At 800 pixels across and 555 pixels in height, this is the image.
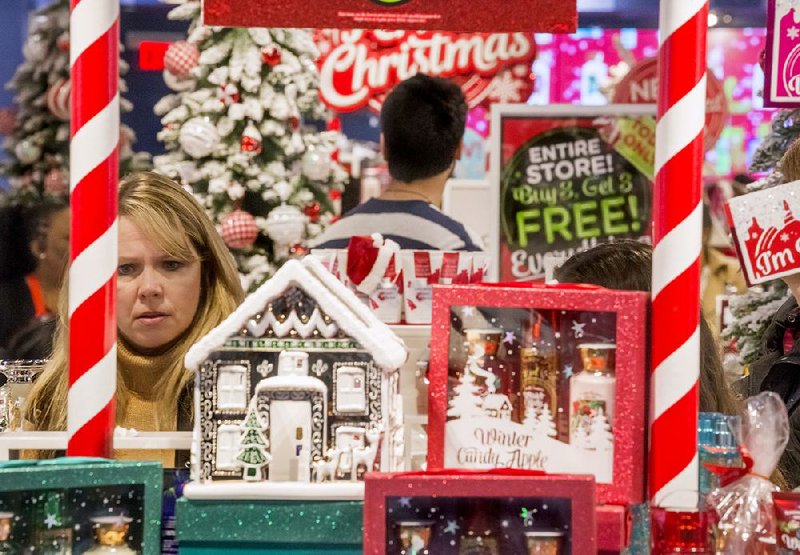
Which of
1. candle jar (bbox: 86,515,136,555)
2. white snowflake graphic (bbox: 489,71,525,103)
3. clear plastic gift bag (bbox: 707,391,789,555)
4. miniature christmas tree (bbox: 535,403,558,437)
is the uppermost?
white snowflake graphic (bbox: 489,71,525,103)

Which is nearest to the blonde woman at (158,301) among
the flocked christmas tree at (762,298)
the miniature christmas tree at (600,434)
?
the miniature christmas tree at (600,434)

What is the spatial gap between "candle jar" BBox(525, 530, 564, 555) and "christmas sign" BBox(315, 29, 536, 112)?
8.11 metres

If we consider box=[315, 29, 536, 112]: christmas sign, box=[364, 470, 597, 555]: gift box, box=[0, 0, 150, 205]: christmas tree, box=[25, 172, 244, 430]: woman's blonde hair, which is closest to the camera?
box=[364, 470, 597, 555]: gift box

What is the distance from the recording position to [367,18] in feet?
6.89

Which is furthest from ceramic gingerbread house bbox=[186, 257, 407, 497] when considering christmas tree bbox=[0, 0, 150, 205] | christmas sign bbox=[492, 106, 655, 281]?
christmas tree bbox=[0, 0, 150, 205]

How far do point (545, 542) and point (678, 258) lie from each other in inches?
19.0

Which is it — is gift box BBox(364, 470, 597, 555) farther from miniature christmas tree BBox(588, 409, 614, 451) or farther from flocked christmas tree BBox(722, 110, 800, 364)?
flocked christmas tree BBox(722, 110, 800, 364)

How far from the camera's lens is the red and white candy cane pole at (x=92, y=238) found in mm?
1933

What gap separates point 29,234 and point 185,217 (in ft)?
18.1

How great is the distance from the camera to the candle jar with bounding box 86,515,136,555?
181 centimetres

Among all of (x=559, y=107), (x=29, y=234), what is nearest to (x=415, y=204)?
(x=559, y=107)

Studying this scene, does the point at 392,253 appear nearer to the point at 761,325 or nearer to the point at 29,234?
the point at 761,325

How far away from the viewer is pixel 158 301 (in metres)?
2.93

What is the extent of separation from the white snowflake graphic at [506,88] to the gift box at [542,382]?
324 inches
